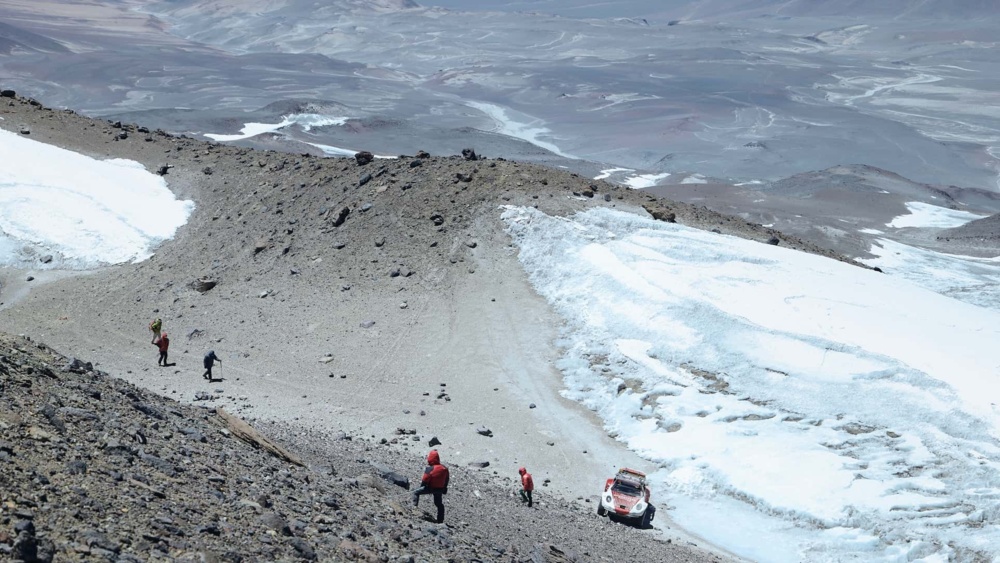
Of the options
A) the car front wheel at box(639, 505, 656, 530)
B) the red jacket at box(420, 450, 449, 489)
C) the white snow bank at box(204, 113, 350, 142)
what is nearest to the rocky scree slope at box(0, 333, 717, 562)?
the red jacket at box(420, 450, 449, 489)

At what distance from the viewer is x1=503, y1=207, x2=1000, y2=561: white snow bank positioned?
16.2 metres

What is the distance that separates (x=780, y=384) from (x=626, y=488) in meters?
5.58

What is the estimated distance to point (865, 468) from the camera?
56.8 feet

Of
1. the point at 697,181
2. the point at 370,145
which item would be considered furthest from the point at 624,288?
the point at 370,145

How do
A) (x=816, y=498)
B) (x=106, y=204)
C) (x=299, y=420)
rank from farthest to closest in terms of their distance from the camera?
(x=106, y=204) < (x=299, y=420) < (x=816, y=498)

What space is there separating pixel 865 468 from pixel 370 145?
67.1 meters

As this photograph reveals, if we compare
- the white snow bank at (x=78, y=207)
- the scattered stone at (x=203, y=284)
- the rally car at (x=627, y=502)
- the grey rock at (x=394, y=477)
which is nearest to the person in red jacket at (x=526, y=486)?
the rally car at (x=627, y=502)

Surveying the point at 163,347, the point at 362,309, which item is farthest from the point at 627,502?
the point at 163,347

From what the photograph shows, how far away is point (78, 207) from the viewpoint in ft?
96.9

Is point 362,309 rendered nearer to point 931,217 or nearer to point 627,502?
point 627,502

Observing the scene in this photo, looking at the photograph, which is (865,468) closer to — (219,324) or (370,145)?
(219,324)

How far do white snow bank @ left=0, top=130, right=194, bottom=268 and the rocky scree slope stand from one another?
51.4ft

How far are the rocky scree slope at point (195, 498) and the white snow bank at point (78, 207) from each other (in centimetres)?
1568

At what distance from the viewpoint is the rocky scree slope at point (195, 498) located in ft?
25.6
